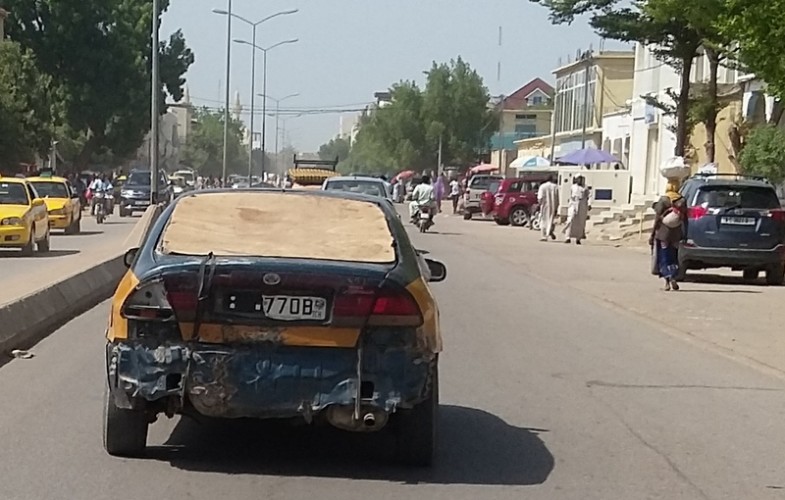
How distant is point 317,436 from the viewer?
895cm

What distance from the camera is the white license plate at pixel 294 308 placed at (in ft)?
24.2

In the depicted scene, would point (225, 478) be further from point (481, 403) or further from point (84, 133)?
point (84, 133)

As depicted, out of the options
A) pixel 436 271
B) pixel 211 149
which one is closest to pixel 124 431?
pixel 436 271

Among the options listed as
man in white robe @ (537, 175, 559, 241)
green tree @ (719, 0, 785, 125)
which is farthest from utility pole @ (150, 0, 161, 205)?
green tree @ (719, 0, 785, 125)

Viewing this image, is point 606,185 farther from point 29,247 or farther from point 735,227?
point 29,247

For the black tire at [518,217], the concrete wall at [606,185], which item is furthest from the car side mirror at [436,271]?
the concrete wall at [606,185]

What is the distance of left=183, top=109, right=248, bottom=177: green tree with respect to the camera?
538 ft


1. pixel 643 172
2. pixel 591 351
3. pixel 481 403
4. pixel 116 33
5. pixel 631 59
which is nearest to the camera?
pixel 481 403

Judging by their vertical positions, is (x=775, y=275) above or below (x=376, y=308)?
below

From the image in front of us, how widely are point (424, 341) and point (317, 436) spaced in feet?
5.56

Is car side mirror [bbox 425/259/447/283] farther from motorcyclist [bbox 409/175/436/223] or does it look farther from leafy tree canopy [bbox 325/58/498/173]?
leafy tree canopy [bbox 325/58/498/173]

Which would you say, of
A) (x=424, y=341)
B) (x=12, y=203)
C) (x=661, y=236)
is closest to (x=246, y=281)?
(x=424, y=341)

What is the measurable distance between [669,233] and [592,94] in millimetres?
60147

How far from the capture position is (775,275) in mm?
24516
